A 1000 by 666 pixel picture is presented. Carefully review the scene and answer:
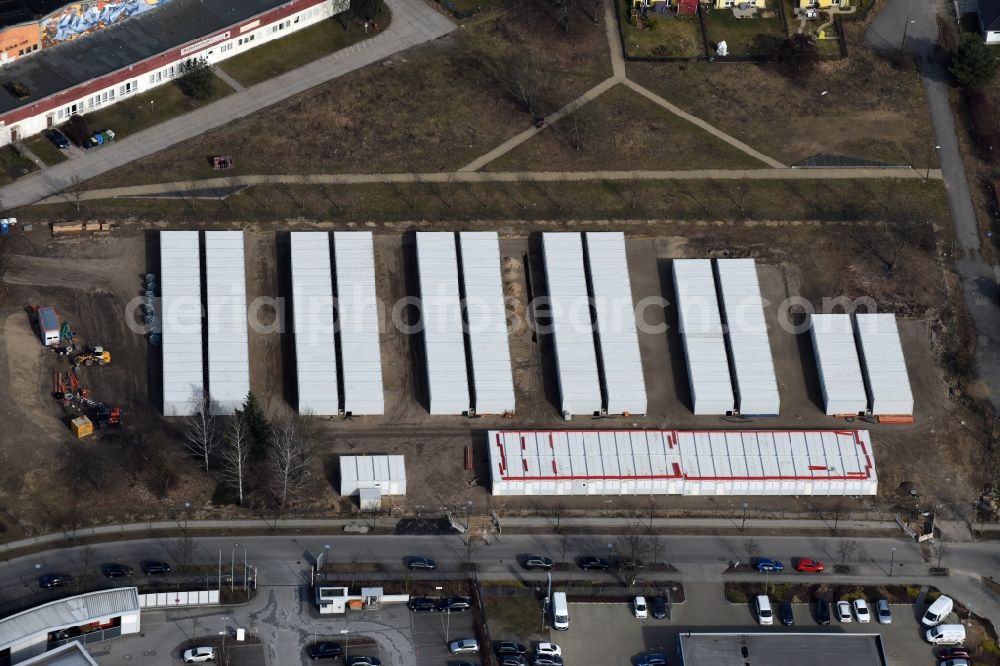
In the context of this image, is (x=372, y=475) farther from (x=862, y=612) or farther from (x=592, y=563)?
(x=862, y=612)

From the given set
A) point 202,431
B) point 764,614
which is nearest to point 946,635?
point 764,614

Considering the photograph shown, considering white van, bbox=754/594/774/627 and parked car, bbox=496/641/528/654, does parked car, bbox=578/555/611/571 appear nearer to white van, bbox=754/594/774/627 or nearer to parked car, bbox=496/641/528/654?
parked car, bbox=496/641/528/654

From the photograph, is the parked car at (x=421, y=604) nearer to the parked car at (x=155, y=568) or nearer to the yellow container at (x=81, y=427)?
the parked car at (x=155, y=568)

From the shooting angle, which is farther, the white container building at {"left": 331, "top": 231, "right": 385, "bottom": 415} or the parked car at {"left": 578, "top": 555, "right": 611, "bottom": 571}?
the white container building at {"left": 331, "top": 231, "right": 385, "bottom": 415}

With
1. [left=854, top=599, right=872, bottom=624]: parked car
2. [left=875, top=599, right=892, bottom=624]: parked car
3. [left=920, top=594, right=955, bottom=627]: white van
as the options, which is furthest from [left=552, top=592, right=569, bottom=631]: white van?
[left=920, top=594, right=955, bottom=627]: white van

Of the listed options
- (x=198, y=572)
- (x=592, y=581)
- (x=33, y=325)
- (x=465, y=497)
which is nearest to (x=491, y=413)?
(x=465, y=497)

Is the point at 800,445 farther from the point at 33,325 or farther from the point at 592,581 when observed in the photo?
the point at 33,325
